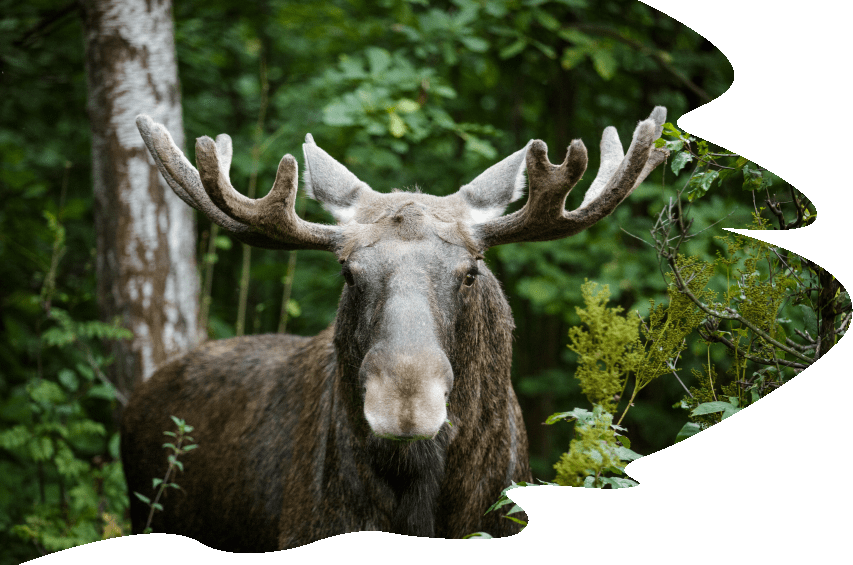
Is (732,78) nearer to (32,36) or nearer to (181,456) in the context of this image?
(181,456)

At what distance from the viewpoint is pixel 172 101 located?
4387mm

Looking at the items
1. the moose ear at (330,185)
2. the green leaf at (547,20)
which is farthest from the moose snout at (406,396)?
the green leaf at (547,20)

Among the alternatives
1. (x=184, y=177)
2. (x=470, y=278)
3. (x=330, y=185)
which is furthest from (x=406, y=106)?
(x=470, y=278)

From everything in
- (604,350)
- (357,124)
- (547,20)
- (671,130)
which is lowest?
(604,350)

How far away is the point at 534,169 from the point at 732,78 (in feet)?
2.99

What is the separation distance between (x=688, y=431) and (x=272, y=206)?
171cm

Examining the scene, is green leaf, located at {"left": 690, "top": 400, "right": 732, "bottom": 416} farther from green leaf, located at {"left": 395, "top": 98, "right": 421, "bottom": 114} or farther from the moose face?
green leaf, located at {"left": 395, "top": 98, "right": 421, "bottom": 114}

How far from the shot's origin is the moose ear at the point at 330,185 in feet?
9.90

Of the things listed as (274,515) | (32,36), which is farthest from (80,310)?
(274,515)

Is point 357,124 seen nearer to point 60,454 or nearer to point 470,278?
point 470,278

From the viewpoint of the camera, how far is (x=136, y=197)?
4.34 m

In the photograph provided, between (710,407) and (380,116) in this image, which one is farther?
(380,116)

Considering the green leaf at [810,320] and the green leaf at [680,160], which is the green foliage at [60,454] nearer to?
Answer: the green leaf at [680,160]

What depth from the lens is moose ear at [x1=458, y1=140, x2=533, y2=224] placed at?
294cm
